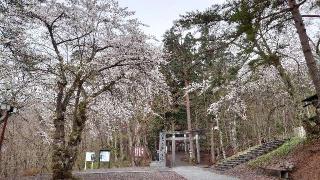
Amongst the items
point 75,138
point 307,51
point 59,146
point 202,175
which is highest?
point 307,51

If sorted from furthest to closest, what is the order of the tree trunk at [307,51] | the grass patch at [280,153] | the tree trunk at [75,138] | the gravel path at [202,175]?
1. the grass patch at [280,153]
2. the gravel path at [202,175]
3. the tree trunk at [75,138]
4. the tree trunk at [307,51]

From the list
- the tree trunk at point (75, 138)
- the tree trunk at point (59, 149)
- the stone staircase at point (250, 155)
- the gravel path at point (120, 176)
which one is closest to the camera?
the tree trunk at point (59, 149)

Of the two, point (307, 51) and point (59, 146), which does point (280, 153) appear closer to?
point (307, 51)

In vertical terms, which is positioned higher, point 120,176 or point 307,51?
point 307,51

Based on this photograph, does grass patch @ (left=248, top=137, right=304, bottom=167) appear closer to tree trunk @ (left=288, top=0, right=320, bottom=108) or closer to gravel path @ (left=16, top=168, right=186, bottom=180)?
gravel path @ (left=16, top=168, right=186, bottom=180)

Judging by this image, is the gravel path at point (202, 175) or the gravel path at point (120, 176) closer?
the gravel path at point (120, 176)

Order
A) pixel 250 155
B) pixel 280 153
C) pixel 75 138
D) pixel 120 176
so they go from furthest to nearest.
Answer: pixel 250 155 < pixel 280 153 < pixel 120 176 < pixel 75 138

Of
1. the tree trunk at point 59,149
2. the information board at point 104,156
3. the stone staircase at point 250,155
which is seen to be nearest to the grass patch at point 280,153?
the stone staircase at point 250,155

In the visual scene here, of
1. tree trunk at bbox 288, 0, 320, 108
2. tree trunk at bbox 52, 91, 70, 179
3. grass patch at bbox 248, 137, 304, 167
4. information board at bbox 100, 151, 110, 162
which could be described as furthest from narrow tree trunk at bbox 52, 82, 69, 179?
information board at bbox 100, 151, 110, 162

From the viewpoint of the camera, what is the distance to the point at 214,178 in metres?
18.5

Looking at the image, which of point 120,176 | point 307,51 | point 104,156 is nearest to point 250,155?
point 120,176

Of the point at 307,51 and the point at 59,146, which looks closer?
the point at 307,51

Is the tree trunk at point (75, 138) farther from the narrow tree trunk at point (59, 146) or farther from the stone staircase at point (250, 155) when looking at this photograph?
the stone staircase at point (250, 155)

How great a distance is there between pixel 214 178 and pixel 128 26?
340 inches
